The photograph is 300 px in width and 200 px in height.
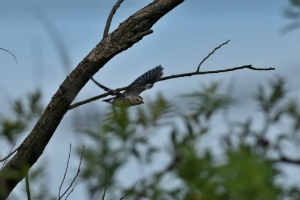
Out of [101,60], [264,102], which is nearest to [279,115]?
[264,102]

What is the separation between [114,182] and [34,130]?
0.40m

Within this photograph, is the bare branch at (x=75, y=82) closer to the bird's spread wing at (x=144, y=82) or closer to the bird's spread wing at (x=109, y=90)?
the bird's spread wing at (x=109, y=90)

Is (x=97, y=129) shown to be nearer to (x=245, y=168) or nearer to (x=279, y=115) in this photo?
(x=245, y=168)

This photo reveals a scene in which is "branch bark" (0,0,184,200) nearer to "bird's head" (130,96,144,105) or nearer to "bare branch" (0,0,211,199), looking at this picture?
"bare branch" (0,0,211,199)

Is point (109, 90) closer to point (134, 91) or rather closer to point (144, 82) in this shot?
point (134, 91)

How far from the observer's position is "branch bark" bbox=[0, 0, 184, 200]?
2.15 metres

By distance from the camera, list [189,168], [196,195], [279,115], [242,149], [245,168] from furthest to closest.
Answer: [279,115] → [189,168] → [196,195] → [242,149] → [245,168]

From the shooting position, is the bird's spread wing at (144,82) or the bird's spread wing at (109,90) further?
the bird's spread wing at (144,82)

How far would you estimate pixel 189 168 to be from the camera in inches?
83.3

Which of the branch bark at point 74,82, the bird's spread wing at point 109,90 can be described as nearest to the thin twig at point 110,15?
the branch bark at point 74,82

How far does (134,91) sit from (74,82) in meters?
0.43

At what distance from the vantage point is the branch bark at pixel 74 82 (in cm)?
215

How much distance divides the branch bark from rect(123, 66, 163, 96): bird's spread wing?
0.89ft

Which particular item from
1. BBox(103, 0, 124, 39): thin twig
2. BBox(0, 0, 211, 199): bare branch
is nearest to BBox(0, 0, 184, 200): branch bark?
BBox(0, 0, 211, 199): bare branch
